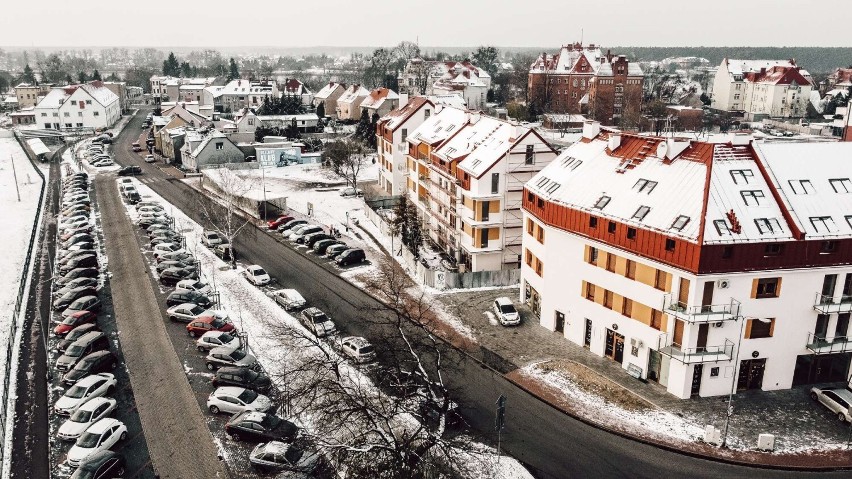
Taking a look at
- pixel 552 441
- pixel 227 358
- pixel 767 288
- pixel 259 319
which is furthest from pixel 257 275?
pixel 767 288

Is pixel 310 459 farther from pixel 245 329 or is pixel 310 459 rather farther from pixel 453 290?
pixel 453 290

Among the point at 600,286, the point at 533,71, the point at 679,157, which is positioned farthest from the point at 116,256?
the point at 533,71

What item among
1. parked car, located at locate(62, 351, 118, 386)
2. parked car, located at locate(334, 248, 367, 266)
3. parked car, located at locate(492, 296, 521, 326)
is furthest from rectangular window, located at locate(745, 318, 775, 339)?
parked car, located at locate(62, 351, 118, 386)

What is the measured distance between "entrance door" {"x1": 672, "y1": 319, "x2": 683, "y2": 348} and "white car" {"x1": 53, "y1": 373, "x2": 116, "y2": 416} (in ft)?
101

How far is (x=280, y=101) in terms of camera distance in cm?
13862

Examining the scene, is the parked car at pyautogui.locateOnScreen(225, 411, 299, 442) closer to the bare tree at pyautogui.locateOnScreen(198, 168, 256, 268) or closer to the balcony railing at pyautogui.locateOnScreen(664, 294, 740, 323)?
the balcony railing at pyautogui.locateOnScreen(664, 294, 740, 323)

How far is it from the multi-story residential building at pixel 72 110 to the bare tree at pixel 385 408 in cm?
12011

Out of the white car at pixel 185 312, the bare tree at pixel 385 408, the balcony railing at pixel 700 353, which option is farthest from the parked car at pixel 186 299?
the balcony railing at pixel 700 353

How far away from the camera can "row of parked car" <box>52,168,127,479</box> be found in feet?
92.1

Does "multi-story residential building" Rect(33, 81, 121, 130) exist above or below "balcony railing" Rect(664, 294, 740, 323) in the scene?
above

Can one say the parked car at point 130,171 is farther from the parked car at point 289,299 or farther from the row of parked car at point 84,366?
the parked car at point 289,299

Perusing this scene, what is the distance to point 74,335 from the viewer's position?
3906 cm

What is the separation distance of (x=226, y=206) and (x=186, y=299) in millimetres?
22689

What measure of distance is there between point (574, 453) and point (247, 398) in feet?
Result: 54.1
